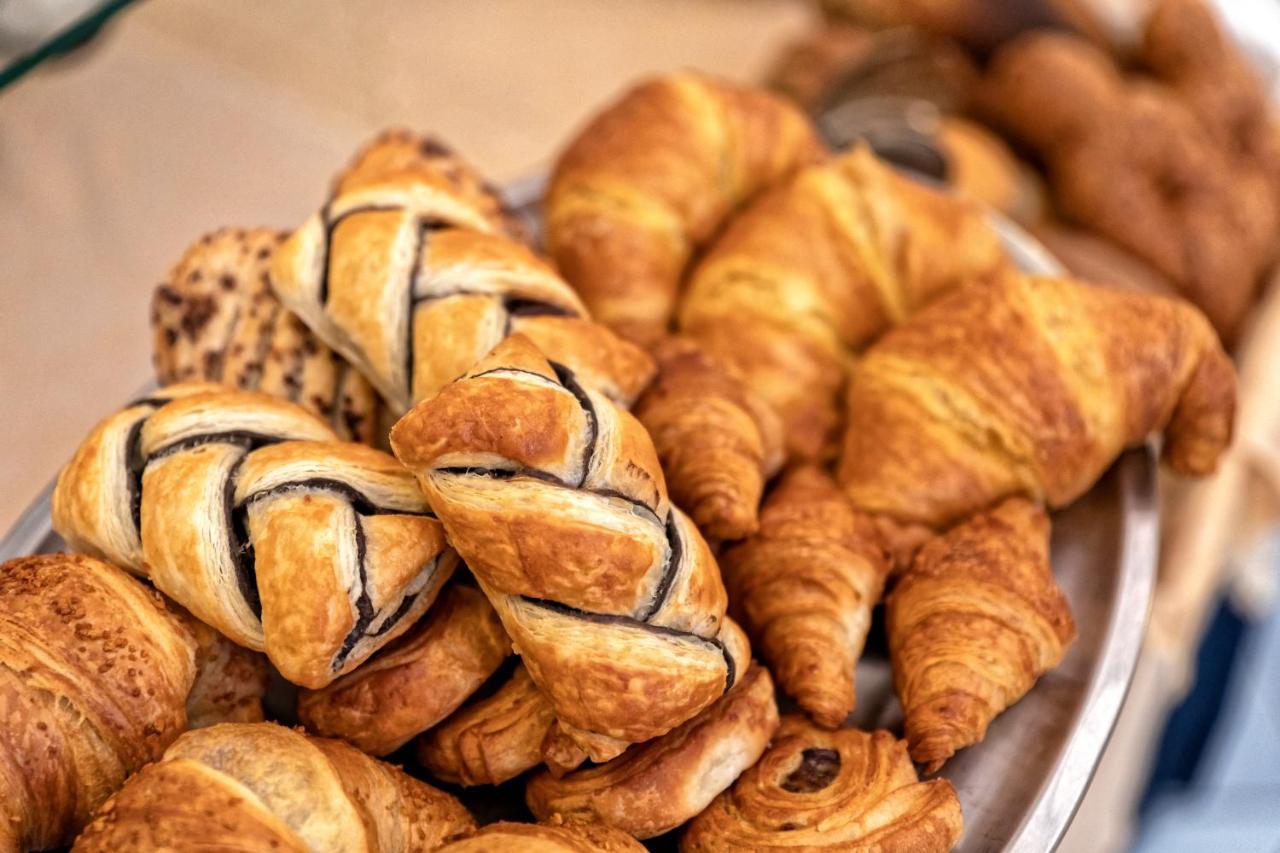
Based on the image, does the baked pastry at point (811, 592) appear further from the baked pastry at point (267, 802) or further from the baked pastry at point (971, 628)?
the baked pastry at point (267, 802)

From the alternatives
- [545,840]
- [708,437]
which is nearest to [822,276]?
[708,437]

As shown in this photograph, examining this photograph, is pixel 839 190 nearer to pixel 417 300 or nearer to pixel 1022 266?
pixel 1022 266

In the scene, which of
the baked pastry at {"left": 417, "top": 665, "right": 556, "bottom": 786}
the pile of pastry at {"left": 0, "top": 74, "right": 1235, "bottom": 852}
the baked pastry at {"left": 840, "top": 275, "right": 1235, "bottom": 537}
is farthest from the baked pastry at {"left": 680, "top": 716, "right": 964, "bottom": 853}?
the baked pastry at {"left": 840, "top": 275, "right": 1235, "bottom": 537}

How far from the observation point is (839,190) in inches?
47.6

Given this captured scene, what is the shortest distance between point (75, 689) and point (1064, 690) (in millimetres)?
761

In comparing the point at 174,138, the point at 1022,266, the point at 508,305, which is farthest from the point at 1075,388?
the point at 174,138

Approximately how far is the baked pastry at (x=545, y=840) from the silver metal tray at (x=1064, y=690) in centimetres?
10

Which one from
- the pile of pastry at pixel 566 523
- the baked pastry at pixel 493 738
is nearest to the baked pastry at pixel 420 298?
the pile of pastry at pixel 566 523

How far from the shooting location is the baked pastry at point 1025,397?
40.4 inches

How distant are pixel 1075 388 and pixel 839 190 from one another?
1.12 feet

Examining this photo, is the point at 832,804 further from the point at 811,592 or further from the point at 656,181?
the point at 656,181

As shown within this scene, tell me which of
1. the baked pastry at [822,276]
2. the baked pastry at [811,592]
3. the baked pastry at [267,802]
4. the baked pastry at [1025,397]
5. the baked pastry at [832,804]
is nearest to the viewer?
the baked pastry at [267,802]

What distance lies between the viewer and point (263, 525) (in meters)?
0.77

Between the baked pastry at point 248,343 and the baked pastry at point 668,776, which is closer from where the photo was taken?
the baked pastry at point 668,776
